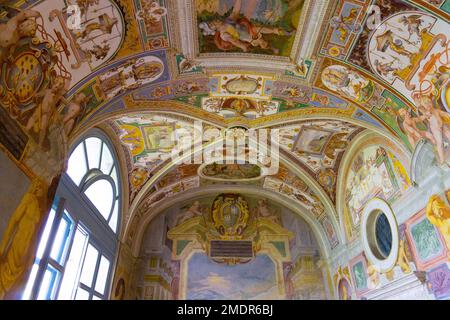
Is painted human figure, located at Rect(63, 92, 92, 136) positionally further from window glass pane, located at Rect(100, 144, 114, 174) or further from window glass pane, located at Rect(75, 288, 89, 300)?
window glass pane, located at Rect(75, 288, 89, 300)

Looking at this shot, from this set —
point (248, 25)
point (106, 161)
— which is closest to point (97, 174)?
point (106, 161)

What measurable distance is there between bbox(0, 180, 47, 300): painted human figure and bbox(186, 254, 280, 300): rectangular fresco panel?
8825mm

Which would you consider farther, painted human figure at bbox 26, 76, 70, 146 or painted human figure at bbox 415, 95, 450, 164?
painted human figure at bbox 415, 95, 450, 164

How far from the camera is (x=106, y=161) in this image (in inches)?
406

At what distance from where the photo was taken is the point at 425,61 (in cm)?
624

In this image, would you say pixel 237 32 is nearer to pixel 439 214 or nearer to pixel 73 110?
pixel 73 110

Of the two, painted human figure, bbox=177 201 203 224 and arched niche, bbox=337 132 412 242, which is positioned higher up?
painted human figure, bbox=177 201 203 224

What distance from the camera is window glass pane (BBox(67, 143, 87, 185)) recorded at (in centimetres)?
800

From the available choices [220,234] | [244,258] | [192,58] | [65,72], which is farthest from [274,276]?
[65,72]

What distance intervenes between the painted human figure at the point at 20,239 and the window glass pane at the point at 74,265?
2.77 meters

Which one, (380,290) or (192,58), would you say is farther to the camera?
(380,290)

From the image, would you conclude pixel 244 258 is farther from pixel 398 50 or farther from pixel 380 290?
pixel 398 50

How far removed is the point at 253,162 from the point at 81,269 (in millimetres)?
7391

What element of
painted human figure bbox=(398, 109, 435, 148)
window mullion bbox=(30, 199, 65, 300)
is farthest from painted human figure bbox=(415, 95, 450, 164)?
window mullion bbox=(30, 199, 65, 300)
